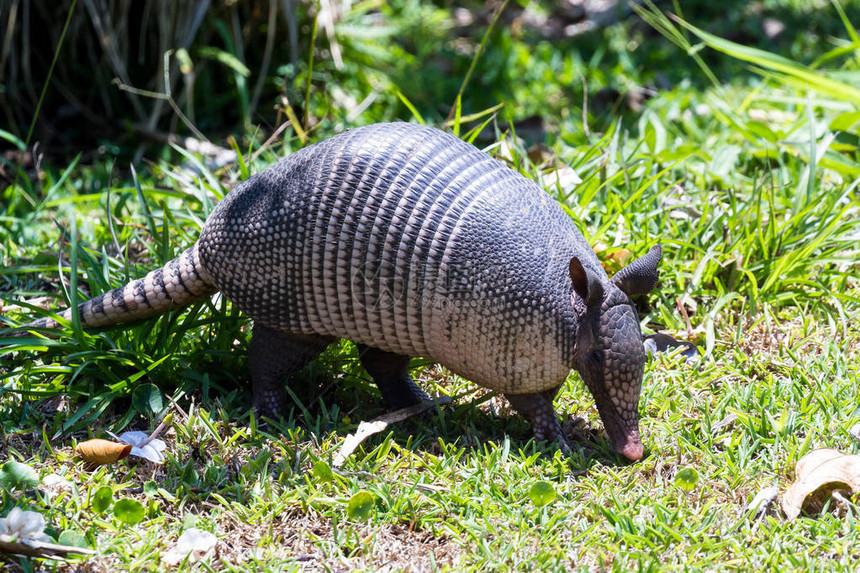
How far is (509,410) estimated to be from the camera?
13.8 feet

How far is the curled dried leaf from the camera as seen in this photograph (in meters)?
3.64

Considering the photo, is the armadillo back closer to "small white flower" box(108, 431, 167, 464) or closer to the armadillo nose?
the armadillo nose

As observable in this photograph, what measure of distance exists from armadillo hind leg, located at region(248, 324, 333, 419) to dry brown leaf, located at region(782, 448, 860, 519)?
1955 millimetres

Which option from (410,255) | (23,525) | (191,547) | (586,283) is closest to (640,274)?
(586,283)

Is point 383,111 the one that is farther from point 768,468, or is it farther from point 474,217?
point 768,468

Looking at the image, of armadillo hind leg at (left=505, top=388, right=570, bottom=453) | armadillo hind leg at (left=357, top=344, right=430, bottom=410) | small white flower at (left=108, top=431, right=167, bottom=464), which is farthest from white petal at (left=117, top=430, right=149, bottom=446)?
armadillo hind leg at (left=505, top=388, right=570, bottom=453)

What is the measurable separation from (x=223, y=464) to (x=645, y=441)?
1744mm

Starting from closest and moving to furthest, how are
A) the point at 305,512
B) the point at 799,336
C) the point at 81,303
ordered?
the point at 305,512 < the point at 81,303 < the point at 799,336

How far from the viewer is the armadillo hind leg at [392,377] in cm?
416

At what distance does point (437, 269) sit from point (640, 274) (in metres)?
0.79

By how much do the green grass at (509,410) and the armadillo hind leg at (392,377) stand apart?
4.2 inches

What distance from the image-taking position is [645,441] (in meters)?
3.92

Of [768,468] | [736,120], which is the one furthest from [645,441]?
[736,120]

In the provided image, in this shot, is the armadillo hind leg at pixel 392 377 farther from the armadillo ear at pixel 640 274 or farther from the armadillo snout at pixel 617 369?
the armadillo ear at pixel 640 274
